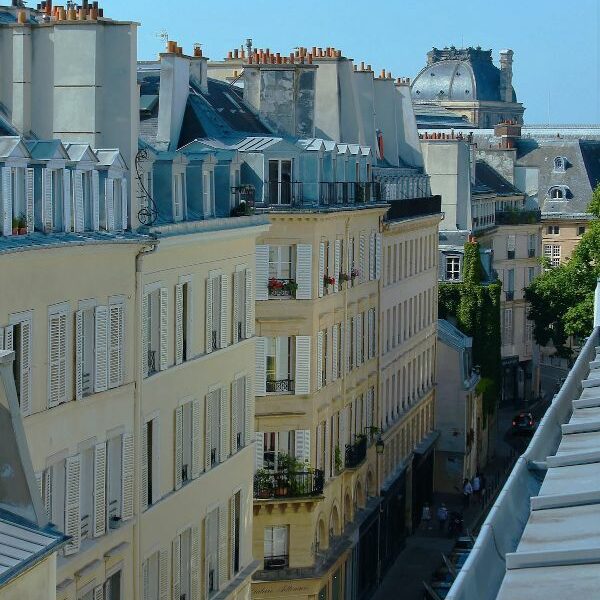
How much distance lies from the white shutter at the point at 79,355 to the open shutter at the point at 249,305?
36.4 feet

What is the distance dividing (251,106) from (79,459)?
25.3 meters

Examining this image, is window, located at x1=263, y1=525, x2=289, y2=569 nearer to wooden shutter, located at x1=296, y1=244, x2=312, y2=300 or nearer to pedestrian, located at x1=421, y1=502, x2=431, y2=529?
wooden shutter, located at x1=296, y1=244, x2=312, y2=300

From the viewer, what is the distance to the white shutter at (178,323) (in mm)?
34822

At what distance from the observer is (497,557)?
15969mm

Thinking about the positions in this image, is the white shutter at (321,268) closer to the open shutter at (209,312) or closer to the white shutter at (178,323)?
the open shutter at (209,312)

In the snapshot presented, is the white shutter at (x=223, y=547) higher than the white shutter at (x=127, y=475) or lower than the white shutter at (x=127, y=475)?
lower

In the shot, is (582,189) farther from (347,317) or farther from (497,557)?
(497,557)

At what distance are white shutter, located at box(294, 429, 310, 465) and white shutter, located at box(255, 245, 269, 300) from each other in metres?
3.44

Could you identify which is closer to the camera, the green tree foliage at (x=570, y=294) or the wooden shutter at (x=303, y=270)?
the wooden shutter at (x=303, y=270)

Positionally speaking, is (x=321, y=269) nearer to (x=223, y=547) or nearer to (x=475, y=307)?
(x=223, y=547)

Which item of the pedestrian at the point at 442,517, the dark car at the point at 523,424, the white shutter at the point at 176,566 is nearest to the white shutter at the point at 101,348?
the white shutter at the point at 176,566

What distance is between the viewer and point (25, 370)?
27.0 meters

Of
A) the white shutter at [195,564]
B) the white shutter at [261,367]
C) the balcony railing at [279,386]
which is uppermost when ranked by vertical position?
the white shutter at [261,367]

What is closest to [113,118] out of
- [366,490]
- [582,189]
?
[366,490]
